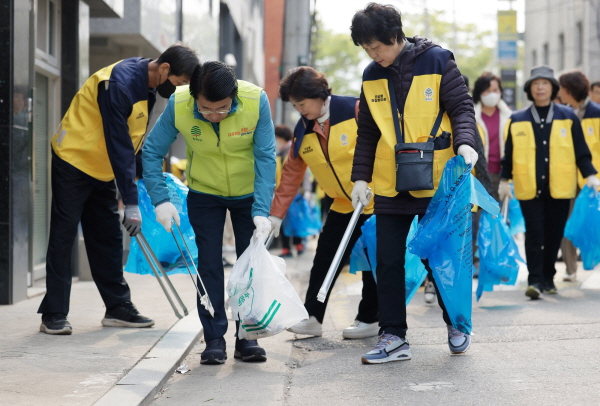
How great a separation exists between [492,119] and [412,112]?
478cm

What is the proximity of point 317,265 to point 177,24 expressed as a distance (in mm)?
8044

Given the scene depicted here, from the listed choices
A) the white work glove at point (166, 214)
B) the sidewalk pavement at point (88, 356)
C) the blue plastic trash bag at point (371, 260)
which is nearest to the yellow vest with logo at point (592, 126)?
the blue plastic trash bag at point (371, 260)

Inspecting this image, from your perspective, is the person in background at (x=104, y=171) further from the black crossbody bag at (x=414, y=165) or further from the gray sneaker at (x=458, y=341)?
the gray sneaker at (x=458, y=341)

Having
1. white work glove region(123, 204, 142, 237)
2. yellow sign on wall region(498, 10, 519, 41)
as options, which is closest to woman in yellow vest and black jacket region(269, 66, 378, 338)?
white work glove region(123, 204, 142, 237)

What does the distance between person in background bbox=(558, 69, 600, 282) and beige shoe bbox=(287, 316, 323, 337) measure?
3803 mm

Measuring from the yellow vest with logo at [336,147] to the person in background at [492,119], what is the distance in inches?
146

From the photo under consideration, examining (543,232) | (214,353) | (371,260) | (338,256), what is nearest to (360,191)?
(338,256)

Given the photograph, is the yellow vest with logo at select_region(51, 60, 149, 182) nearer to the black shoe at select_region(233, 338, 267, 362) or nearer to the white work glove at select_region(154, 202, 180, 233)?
the white work glove at select_region(154, 202, 180, 233)

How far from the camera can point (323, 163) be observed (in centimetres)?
586

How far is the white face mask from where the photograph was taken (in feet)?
30.2

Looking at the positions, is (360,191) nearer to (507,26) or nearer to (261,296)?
(261,296)

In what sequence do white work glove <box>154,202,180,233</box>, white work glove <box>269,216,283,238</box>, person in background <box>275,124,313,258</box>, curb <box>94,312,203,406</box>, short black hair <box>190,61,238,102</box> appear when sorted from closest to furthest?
curb <box>94,312,203,406</box> → short black hair <box>190,61,238,102</box> → white work glove <box>154,202,180,233</box> → white work glove <box>269,216,283,238</box> → person in background <box>275,124,313,258</box>

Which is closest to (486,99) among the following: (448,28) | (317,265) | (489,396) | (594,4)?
(317,265)

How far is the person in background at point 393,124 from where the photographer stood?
489 cm
